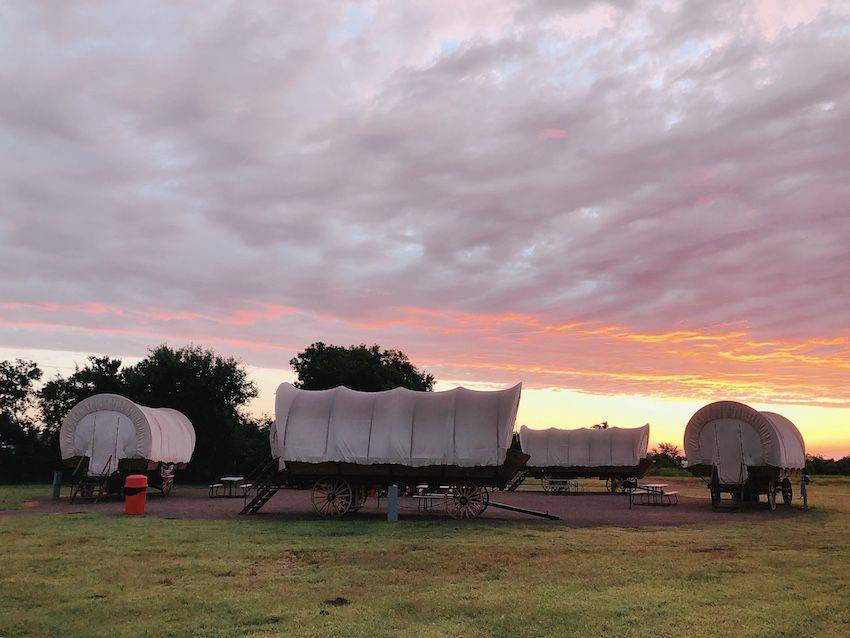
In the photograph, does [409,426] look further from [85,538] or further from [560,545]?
[85,538]

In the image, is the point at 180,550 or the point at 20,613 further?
the point at 180,550

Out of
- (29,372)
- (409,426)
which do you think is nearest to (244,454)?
(29,372)

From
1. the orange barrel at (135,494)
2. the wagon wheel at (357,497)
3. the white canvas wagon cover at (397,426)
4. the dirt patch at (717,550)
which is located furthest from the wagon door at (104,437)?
the dirt patch at (717,550)

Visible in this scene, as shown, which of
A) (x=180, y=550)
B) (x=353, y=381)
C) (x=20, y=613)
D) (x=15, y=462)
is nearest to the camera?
(x=20, y=613)

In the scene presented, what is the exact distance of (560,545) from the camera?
13.6 meters

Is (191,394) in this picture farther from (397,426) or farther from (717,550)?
(717,550)

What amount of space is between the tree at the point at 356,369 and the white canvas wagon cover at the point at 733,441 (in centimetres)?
2471

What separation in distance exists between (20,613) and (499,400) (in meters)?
13.2

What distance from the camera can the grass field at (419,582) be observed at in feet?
24.8

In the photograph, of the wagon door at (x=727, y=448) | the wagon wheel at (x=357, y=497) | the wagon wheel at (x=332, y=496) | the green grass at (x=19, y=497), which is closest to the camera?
the wagon wheel at (x=332, y=496)

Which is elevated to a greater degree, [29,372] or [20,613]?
[29,372]

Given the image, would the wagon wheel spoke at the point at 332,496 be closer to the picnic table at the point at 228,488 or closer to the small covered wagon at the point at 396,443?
the small covered wagon at the point at 396,443

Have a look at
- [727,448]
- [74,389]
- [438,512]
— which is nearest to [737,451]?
[727,448]

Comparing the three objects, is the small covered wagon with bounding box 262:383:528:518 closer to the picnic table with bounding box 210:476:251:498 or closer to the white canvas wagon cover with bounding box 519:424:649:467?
the picnic table with bounding box 210:476:251:498
